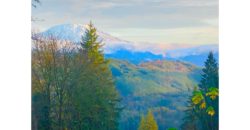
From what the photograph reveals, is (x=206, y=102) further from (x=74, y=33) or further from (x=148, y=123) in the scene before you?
(x=74, y=33)

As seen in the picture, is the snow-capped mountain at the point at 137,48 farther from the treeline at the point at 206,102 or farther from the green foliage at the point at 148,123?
the green foliage at the point at 148,123


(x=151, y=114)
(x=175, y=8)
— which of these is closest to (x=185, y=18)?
(x=175, y=8)

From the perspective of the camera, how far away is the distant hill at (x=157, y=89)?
8.38 metres

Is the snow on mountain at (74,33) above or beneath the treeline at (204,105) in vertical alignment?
above

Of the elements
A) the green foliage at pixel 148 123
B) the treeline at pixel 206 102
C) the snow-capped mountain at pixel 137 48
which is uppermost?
the snow-capped mountain at pixel 137 48

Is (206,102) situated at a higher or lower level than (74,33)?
lower

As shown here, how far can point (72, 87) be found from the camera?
27.4 feet

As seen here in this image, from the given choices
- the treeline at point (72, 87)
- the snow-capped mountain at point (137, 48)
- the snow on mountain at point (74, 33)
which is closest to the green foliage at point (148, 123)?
the treeline at point (72, 87)

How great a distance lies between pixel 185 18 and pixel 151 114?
2.32 ft

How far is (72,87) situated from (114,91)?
0.97ft

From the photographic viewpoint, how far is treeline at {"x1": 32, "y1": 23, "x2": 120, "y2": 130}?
833 cm

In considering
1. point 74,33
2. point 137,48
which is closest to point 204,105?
point 137,48

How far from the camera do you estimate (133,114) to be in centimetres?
836
